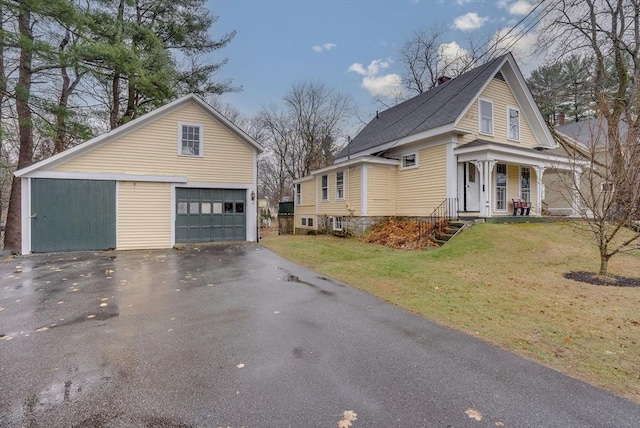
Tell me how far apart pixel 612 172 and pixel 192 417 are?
9.34 m

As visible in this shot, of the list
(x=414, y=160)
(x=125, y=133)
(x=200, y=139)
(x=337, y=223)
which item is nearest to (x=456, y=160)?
(x=414, y=160)

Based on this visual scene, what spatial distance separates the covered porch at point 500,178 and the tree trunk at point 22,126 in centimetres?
1736

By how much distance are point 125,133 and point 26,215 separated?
4.26 m

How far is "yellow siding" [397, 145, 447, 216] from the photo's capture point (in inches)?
535

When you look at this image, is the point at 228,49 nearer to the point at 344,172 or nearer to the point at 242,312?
the point at 344,172

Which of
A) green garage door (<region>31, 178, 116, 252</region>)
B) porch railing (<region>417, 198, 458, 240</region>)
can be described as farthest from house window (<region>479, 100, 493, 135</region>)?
green garage door (<region>31, 178, 116, 252</region>)

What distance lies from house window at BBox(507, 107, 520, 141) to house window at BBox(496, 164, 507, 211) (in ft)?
7.35

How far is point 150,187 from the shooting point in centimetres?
1241

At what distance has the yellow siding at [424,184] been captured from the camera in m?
13.6

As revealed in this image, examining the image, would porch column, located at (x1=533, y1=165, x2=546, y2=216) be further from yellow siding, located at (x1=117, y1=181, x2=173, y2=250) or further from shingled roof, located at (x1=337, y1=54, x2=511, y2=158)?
yellow siding, located at (x1=117, y1=181, x2=173, y2=250)

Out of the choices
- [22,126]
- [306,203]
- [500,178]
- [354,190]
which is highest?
[22,126]

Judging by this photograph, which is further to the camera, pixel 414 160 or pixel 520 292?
pixel 414 160

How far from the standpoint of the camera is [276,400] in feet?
8.42

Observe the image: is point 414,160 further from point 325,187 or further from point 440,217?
point 325,187
